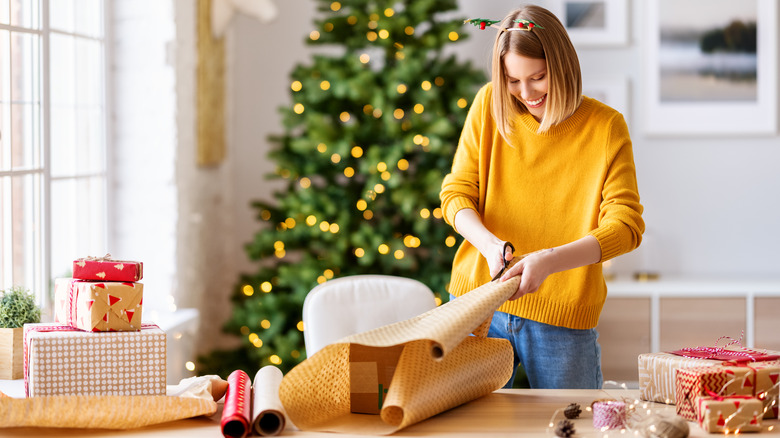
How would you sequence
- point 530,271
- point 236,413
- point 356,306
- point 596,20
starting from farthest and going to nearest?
point 596,20 < point 356,306 < point 530,271 < point 236,413

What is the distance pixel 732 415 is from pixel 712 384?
0.24ft

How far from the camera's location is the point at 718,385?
5.00 feet

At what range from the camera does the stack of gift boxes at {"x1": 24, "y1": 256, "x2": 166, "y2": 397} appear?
5.05ft

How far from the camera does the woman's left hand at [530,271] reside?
1.70 meters

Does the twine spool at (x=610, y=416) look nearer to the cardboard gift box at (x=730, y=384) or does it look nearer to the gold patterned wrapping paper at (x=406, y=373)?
the cardboard gift box at (x=730, y=384)

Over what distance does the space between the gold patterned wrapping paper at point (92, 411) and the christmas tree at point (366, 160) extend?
5.94ft

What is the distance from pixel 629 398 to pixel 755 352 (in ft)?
0.89

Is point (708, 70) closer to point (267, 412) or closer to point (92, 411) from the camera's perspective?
point (267, 412)

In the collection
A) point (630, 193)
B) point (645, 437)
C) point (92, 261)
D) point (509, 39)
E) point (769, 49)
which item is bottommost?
point (645, 437)

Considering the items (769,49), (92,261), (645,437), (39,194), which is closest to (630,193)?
(645,437)

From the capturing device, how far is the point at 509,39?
1877 mm

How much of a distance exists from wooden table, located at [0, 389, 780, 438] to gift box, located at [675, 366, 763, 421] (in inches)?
1.8

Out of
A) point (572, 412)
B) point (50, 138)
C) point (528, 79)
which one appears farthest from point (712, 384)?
point (50, 138)

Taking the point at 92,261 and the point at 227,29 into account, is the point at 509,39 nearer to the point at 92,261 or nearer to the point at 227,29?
the point at 92,261
